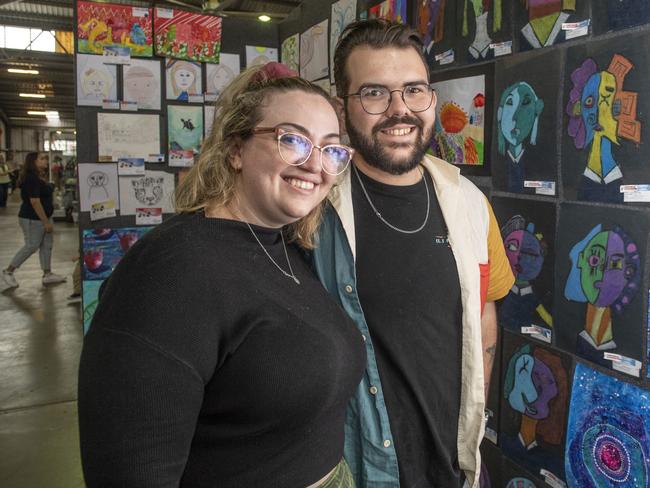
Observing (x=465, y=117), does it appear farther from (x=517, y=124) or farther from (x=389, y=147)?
(x=389, y=147)

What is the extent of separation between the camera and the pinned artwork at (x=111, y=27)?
3.61 metres

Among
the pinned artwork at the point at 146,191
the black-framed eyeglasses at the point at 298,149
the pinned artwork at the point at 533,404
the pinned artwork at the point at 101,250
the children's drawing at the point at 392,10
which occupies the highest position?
the children's drawing at the point at 392,10

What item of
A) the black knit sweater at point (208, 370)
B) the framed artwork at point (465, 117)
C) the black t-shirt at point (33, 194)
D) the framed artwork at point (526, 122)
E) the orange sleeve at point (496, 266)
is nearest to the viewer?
the black knit sweater at point (208, 370)

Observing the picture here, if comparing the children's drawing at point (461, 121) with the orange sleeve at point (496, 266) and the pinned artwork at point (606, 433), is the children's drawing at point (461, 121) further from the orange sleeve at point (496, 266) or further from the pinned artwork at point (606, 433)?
the pinned artwork at point (606, 433)

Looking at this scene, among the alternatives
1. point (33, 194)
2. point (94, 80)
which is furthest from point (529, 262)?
point (33, 194)

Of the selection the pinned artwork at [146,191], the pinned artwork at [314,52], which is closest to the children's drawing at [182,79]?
the pinned artwork at [146,191]

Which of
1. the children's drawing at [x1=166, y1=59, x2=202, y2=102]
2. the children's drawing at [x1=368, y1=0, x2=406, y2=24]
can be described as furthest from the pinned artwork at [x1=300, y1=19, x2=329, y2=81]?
the children's drawing at [x1=166, y1=59, x2=202, y2=102]

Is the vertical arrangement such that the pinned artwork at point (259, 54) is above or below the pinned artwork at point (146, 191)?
above

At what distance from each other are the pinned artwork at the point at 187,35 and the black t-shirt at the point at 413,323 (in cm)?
277

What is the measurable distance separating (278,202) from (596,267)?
1090 mm

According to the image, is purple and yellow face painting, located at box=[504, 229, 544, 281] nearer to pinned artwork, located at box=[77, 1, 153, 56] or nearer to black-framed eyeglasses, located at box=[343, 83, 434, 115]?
black-framed eyeglasses, located at box=[343, 83, 434, 115]

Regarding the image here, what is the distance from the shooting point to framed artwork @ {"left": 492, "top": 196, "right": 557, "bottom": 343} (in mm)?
1861

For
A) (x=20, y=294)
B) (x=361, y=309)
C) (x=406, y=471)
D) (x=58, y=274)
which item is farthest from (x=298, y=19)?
(x=58, y=274)

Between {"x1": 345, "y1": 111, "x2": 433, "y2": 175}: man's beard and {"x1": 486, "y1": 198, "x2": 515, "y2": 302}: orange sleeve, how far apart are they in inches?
14.2
